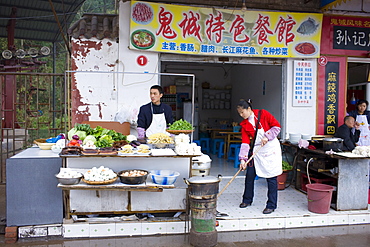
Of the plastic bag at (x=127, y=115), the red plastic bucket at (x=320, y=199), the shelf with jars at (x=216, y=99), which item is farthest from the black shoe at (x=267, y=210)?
the shelf with jars at (x=216, y=99)

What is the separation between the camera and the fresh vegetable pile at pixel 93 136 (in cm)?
508

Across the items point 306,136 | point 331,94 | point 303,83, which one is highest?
point 303,83

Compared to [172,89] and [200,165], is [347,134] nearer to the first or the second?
[200,165]

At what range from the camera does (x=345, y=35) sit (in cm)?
745

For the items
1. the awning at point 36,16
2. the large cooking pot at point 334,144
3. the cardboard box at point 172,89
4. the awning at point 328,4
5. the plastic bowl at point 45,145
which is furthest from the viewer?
the cardboard box at point 172,89

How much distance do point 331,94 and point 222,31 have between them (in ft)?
9.52

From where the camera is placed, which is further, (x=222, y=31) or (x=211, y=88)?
(x=211, y=88)

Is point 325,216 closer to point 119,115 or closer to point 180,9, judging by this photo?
point 119,115

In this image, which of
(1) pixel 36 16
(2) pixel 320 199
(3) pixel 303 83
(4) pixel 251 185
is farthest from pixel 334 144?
(1) pixel 36 16

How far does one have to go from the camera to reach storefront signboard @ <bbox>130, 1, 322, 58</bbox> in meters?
6.55

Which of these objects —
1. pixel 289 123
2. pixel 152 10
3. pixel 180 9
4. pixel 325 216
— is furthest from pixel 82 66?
pixel 325 216

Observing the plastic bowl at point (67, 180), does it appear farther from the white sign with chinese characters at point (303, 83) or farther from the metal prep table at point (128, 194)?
the white sign with chinese characters at point (303, 83)

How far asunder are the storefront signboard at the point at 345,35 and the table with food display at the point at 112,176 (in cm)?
451

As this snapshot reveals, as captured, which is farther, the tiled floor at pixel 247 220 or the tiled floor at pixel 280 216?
the tiled floor at pixel 280 216
